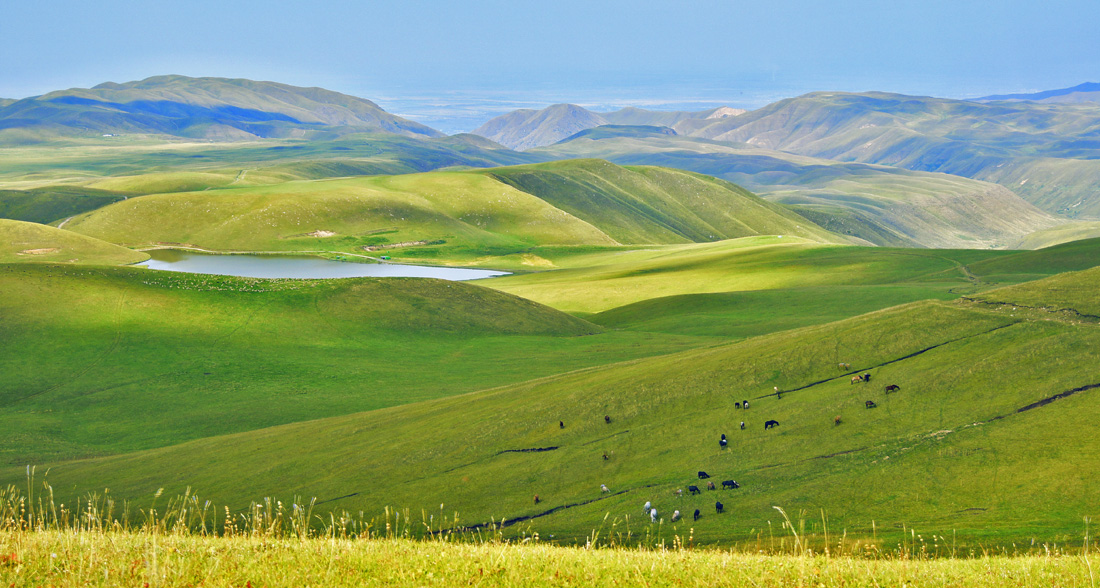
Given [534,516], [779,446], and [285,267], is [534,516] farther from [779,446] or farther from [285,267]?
[285,267]

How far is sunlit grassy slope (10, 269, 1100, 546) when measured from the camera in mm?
20516

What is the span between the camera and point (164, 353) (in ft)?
209

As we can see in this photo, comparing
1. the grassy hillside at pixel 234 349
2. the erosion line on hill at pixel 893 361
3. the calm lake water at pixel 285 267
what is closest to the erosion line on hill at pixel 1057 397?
the erosion line on hill at pixel 893 361

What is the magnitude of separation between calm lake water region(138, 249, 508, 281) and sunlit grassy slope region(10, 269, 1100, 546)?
113m

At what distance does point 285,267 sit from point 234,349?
99543 mm

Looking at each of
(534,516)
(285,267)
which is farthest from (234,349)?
(285,267)

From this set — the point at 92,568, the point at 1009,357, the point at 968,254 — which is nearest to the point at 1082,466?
the point at 1009,357

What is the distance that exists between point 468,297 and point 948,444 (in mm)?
66255

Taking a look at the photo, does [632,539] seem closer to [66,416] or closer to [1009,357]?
[1009,357]

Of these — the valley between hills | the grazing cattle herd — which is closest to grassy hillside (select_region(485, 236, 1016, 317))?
the valley between hills

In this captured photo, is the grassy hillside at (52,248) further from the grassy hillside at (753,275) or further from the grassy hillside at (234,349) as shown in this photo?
the grassy hillside at (234,349)

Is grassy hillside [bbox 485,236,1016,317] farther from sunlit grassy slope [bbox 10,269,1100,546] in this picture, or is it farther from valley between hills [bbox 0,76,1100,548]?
sunlit grassy slope [bbox 10,269,1100,546]

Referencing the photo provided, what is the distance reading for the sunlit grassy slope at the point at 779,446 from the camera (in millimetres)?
20516

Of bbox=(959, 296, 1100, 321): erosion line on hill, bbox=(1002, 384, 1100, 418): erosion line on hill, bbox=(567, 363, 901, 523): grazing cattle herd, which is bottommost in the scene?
bbox=(567, 363, 901, 523): grazing cattle herd
